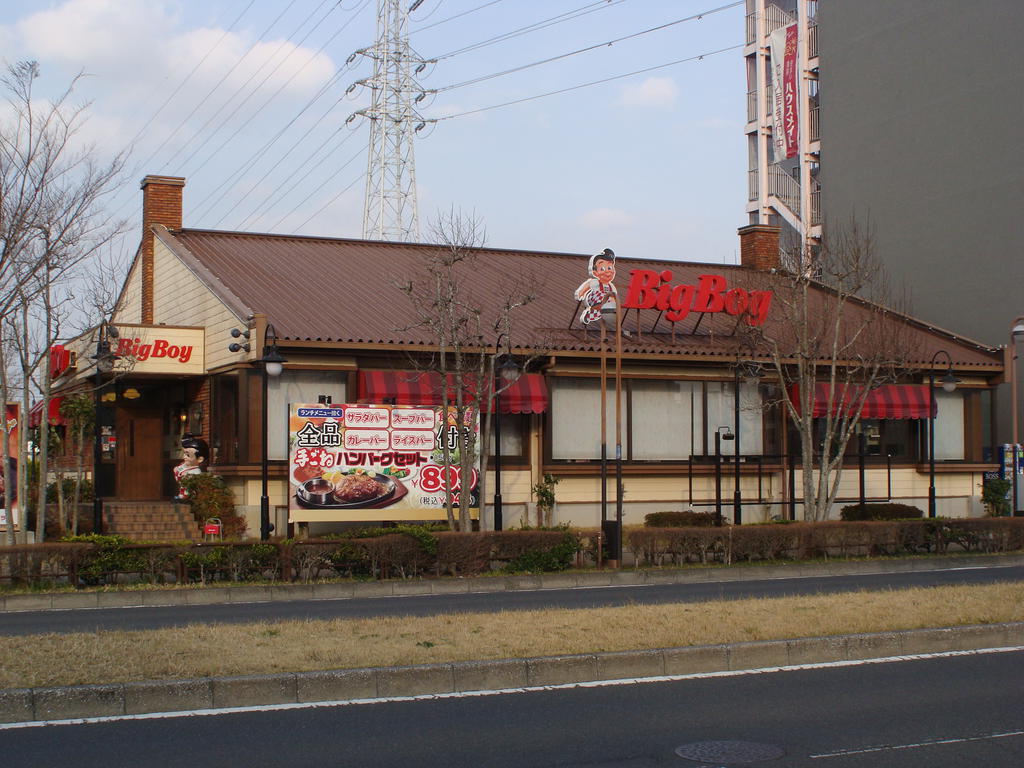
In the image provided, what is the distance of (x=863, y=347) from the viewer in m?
31.0

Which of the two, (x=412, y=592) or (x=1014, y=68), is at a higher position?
(x=1014, y=68)

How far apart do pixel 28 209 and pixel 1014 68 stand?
1180 inches

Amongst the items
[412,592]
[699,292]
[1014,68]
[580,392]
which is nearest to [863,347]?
[699,292]

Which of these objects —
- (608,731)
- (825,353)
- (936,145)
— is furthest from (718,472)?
(608,731)

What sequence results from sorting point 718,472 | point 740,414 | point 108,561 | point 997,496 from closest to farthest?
point 108,561
point 718,472
point 740,414
point 997,496

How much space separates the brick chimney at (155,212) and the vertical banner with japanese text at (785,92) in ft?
98.5

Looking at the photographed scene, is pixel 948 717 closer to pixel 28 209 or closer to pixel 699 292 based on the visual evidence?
pixel 28 209

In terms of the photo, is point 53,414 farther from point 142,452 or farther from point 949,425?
point 949,425

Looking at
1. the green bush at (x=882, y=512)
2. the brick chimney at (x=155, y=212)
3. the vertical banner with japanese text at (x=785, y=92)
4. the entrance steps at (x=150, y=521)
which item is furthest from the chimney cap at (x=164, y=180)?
the vertical banner with japanese text at (x=785, y=92)

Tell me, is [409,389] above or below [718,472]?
above

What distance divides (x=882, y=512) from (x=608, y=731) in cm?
2276

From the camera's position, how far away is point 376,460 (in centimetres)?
2444

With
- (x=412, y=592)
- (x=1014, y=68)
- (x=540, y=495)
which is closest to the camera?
(x=412, y=592)

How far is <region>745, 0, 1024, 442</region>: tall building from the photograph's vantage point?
37781 mm
